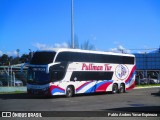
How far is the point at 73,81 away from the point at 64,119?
15.5 m

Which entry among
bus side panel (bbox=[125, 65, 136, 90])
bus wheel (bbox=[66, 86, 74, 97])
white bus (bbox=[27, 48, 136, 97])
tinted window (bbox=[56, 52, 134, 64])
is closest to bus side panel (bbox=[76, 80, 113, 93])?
white bus (bbox=[27, 48, 136, 97])

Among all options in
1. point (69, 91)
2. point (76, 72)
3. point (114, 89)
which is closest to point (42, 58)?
point (76, 72)

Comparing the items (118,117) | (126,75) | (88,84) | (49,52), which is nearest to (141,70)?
(126,75)

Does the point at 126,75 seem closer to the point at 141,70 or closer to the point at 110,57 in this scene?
the point at 110,57

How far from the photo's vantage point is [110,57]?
106 ft

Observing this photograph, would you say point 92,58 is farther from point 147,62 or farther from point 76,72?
point 147,62

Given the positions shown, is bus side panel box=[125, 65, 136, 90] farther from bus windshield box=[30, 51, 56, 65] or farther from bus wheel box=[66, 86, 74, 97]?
bus windshield box=[30, 51, 56, 65]

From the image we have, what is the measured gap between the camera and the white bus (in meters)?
26.5

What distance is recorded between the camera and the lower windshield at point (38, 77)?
26.4 meters

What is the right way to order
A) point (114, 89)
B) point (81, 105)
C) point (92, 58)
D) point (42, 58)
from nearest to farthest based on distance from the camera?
point (81, 105) < point (42, 58) < point (92, 58) < point (114, 89)

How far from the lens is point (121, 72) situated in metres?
34.0

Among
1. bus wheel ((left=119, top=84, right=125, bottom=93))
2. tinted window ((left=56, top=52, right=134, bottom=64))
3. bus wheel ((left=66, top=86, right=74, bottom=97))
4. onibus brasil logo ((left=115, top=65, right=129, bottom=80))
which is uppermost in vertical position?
tinted window ((left=56, top=52, right=134, bottom=64))

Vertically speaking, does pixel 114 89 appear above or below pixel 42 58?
below

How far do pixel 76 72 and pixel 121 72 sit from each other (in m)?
6.80
